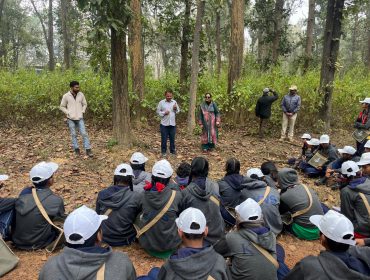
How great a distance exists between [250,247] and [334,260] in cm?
81

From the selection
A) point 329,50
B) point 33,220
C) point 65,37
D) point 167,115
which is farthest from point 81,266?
point 65,37

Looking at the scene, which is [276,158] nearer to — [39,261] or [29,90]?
[39,261]

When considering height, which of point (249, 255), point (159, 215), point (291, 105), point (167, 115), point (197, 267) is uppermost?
point (291, 105)

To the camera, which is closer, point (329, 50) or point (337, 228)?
point (337, 228)

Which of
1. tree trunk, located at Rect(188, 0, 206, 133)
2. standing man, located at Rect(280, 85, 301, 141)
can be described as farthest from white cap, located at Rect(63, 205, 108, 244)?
standing man, located at Rect(280, 85, 301, 141)

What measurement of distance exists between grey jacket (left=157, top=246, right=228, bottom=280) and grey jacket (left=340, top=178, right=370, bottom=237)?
2675mm

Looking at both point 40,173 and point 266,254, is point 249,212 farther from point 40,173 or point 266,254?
point 40,173

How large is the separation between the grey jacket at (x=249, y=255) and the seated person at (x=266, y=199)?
4.41ft

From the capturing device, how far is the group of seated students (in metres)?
2.61

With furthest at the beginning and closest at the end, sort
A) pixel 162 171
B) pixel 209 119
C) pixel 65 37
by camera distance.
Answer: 1. pixel 65 37
2. pixel 209 119
3. pixel 162 171

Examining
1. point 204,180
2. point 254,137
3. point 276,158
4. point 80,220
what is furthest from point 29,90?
point 80,220

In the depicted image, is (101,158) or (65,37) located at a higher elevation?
(65,37)

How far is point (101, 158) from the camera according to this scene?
803 centimetres

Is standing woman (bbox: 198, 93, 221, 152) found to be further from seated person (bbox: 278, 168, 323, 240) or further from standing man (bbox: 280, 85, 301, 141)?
seated person (bbox: 278, 168, 323, 240)
